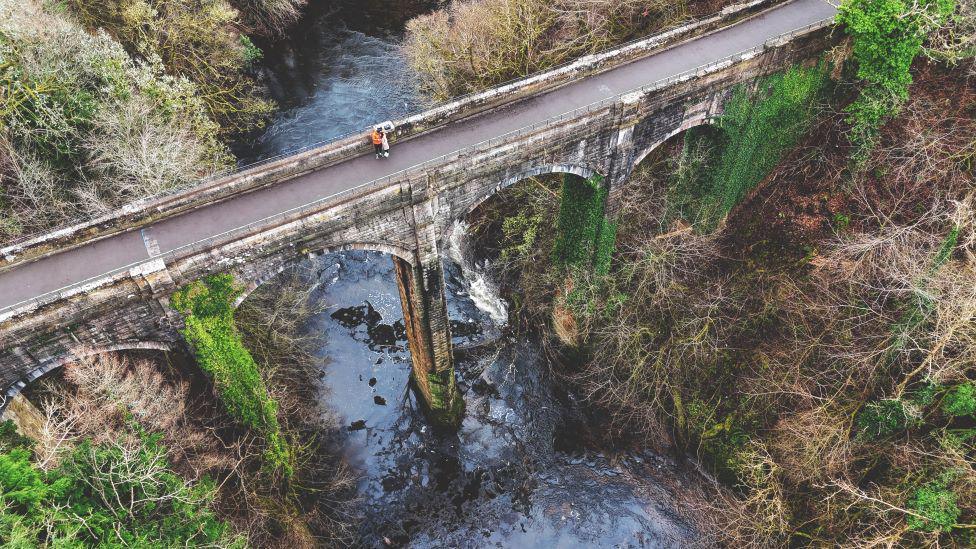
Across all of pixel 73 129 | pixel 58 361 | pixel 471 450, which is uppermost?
pixel 73 129

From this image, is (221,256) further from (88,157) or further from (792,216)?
(792,216)

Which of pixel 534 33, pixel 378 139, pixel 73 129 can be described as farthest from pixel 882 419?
pixel 73 129

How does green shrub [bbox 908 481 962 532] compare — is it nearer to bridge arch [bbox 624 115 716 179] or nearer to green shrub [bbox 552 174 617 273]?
green shrub [bbox 552 174 617 273]

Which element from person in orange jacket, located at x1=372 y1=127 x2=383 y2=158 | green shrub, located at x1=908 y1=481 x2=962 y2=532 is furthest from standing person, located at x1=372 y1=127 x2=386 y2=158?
green shrub, located at x1=908 y1=481 x2=962 y2=532

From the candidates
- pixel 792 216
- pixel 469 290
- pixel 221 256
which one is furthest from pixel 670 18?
pixel 221 256

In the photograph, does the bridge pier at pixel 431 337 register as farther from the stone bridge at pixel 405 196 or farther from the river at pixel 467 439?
the river at pixel 467 439

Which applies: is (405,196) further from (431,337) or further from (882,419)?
(882,419)
